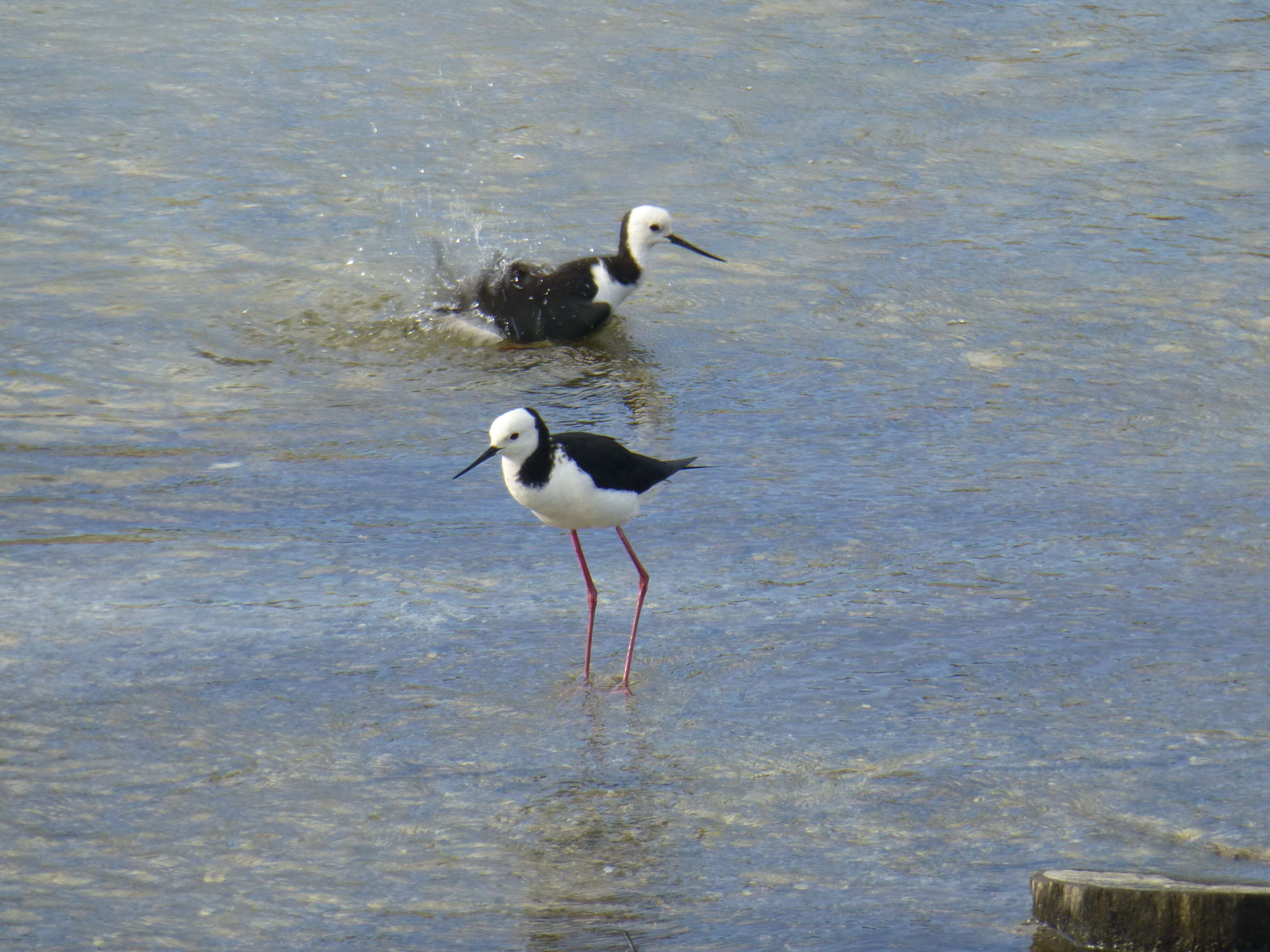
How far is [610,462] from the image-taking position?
5953mm

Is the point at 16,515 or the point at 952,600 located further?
the point at 16,515

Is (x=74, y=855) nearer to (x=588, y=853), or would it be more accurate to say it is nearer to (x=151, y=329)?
(x=588, y=853)

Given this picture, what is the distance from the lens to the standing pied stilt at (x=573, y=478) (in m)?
5.78

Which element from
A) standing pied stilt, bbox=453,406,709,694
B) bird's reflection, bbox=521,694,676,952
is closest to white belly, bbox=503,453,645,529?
standing pied stilt, bbox=453,406,709,694

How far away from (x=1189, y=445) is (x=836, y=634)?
248 centimetres

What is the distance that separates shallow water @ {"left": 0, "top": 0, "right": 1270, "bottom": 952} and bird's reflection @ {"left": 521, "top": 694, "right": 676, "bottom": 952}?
0.05 ft

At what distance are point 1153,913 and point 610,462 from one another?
258 centimetres

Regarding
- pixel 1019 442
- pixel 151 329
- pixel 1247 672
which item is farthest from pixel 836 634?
pixel 151 329

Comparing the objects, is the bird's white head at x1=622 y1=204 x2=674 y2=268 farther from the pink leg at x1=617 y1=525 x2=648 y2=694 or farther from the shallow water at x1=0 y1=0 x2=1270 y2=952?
the pink leg at x1=617 y1=525 x2=648 y2=694

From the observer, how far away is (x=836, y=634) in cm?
588

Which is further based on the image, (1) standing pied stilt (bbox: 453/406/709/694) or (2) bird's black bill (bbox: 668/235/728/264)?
(2) bird's black bill (bbox: 668/235/728/264)

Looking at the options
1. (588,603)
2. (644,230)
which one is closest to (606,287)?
(644,230)

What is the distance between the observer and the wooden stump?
3.89 meters

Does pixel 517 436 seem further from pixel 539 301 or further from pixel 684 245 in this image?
pixel 684 245
